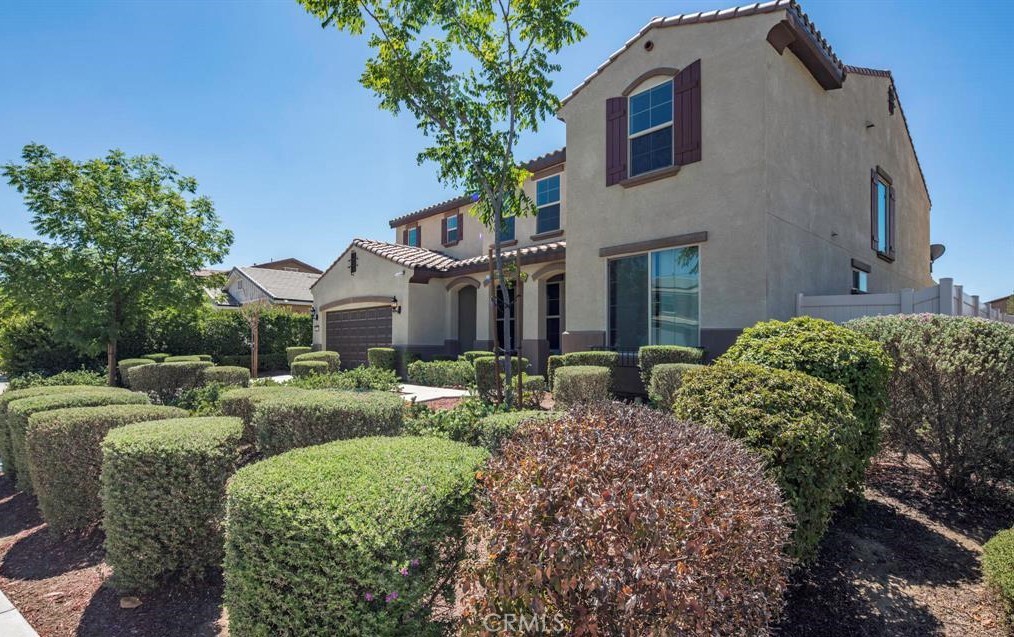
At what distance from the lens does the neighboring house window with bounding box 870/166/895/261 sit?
12883 millimetres

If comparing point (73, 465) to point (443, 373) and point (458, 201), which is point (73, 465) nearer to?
point (443, 373)

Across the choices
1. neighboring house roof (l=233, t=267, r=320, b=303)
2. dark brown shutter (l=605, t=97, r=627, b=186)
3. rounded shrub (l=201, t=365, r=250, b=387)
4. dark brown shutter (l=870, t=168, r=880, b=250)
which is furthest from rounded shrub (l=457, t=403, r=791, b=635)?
neighboring house roof (l=233, t=267, r=320, b=303)

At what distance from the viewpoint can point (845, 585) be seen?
135 inches

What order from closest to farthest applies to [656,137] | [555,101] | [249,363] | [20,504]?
1. [20,504]
2. [555,101]
3. [656,137]
4. [249,363]

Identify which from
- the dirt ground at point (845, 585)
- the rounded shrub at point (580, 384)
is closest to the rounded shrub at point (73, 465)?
the dirt ground at point (845, 585)

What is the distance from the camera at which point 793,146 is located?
31.9 ft

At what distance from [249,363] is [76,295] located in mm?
13369

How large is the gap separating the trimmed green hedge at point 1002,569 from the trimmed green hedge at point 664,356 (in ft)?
17.8

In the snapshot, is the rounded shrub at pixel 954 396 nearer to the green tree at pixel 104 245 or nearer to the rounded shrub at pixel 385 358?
the green tree at pixel 104 245

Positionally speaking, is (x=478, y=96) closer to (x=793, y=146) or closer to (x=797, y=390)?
(x=797, y=390)

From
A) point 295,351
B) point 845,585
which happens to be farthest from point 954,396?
point 295,351

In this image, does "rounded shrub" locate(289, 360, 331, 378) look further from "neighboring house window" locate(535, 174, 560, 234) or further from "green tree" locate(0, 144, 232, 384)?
"neighboring house window" locate(535, 174, 560, 234)

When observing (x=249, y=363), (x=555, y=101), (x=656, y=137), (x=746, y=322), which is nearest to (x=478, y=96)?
(x=555, y=101)

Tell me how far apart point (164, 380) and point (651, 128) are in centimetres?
1221
